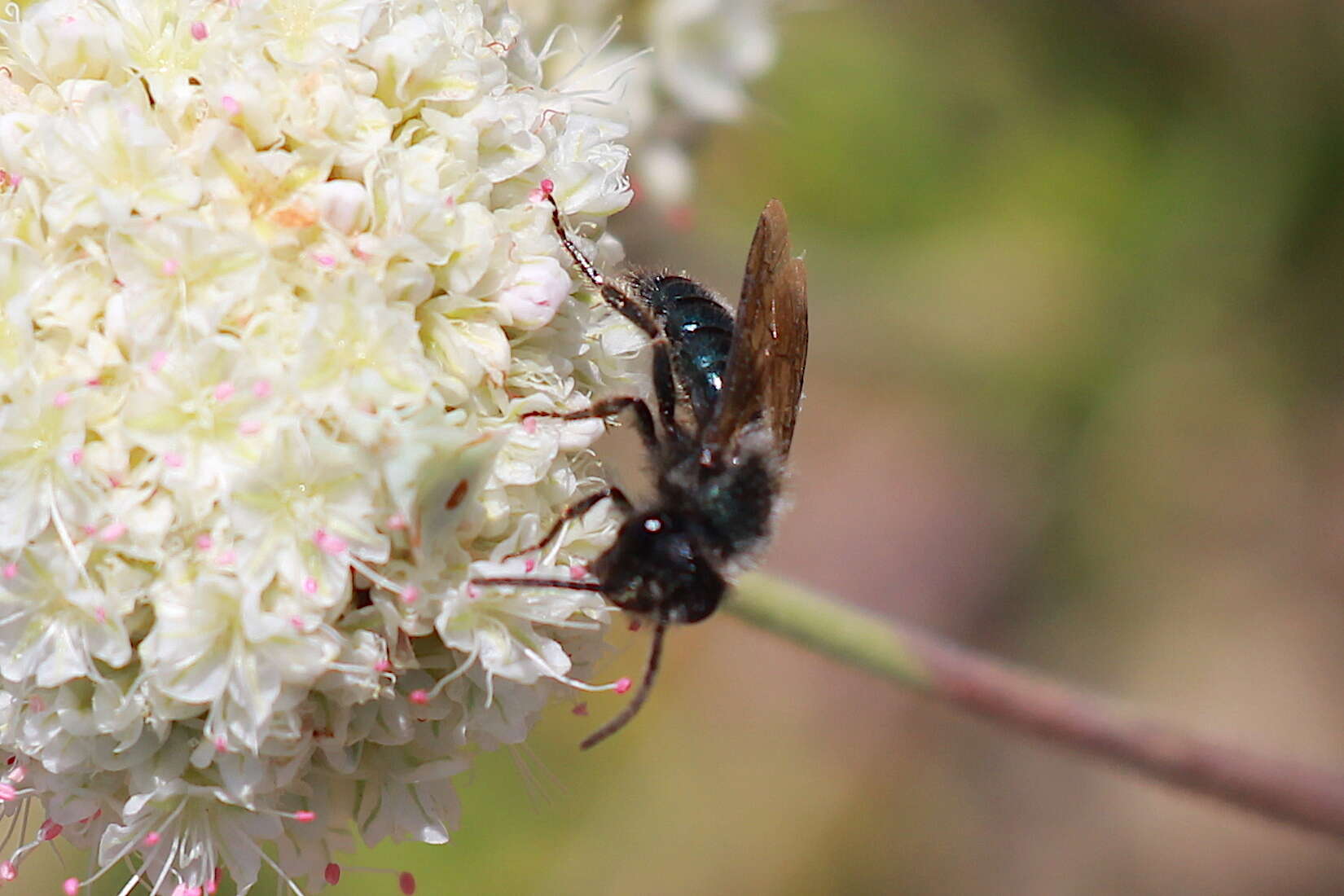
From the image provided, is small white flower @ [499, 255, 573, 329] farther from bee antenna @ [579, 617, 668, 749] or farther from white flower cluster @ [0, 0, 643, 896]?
bee antenna @ [579, 617, 668, 749]

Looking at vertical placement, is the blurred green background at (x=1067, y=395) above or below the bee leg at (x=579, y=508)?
below

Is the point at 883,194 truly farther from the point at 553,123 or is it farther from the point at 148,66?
the point at 148,66

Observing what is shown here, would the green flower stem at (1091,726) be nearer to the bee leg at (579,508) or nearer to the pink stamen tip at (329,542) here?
the bee leg at (579,508)

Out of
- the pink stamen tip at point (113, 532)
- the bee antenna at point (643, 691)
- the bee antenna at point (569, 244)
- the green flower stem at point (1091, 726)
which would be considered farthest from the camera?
the green flower stem at point (1091, 726)

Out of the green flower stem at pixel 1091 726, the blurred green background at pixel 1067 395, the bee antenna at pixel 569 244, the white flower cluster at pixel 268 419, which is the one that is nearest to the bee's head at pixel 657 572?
the white flower cluster at pixel 268 419

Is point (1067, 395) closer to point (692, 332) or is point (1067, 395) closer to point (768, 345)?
point (692, 332)

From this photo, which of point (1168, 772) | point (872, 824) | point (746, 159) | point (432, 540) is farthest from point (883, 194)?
point (432, 540)
